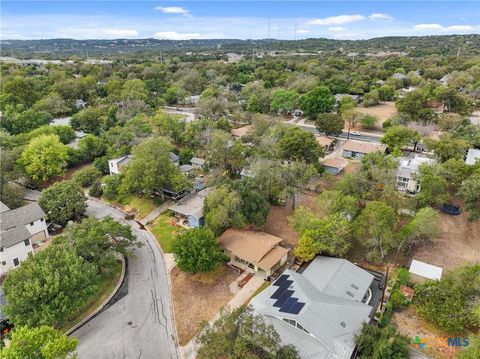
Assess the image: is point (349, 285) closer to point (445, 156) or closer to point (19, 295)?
point (19, 295)

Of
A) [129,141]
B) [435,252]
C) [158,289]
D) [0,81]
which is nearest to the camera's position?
[158,289]

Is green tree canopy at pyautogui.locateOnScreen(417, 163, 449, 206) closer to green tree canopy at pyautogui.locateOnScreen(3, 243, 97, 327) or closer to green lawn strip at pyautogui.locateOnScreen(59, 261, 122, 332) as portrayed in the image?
green lawn strip at pyautogui.locateOnScreen(59, 261, 122, 332)

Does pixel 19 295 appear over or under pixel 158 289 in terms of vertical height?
over

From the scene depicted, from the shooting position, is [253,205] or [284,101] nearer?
[253,205]

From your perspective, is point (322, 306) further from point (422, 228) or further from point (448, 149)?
point (448, 149)

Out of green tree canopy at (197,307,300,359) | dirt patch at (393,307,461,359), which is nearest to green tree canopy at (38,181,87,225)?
green tree canopy at (197,307,300,359)

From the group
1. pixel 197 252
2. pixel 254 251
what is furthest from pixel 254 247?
pixel 197 252

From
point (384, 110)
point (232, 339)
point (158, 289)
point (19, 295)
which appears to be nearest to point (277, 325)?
point (232, 339)
